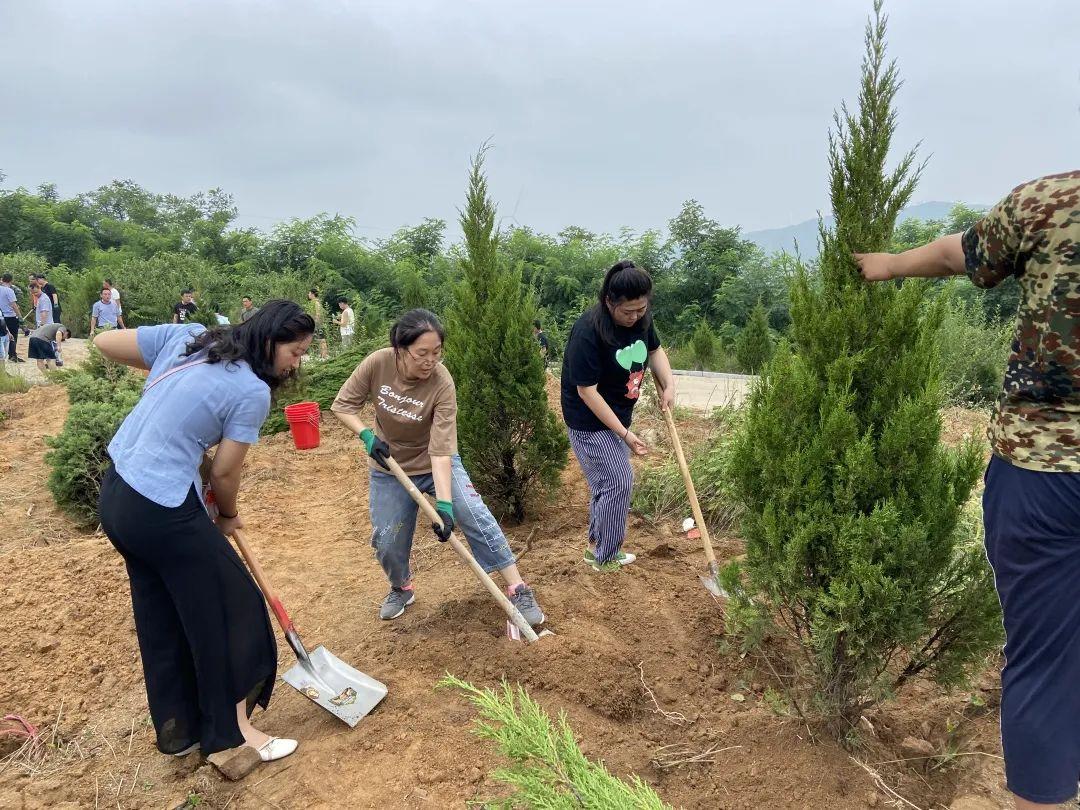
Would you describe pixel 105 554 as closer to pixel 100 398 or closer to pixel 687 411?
pixel 100 398

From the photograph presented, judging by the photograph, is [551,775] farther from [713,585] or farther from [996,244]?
[713,585]

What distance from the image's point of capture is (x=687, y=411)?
793cm

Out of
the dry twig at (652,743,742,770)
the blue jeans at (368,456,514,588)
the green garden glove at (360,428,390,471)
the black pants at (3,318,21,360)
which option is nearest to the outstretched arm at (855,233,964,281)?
the dry twig at (652,743,742,770)

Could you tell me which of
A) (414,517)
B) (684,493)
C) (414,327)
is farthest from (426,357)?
(684,493)

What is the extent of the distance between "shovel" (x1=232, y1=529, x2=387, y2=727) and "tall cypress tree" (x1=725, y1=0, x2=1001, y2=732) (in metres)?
1.73

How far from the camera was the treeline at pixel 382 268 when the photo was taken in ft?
70.5

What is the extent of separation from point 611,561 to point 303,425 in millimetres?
4696

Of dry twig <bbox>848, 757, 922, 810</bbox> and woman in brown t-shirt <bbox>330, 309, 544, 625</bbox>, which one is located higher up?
woman in brown t-shirt <bbox>330, 309, 544, 625</bbox>

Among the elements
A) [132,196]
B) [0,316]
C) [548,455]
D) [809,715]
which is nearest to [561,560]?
[548,455]

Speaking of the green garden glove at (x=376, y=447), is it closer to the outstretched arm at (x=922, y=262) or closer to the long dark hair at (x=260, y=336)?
the long dark hair at (x=260, y=336)

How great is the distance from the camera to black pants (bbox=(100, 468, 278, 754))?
2.40 metres

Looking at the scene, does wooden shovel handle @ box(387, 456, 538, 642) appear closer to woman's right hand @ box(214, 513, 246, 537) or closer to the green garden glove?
the green garden glove

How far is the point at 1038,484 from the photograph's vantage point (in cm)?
170

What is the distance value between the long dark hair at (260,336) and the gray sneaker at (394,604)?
1.73 m
